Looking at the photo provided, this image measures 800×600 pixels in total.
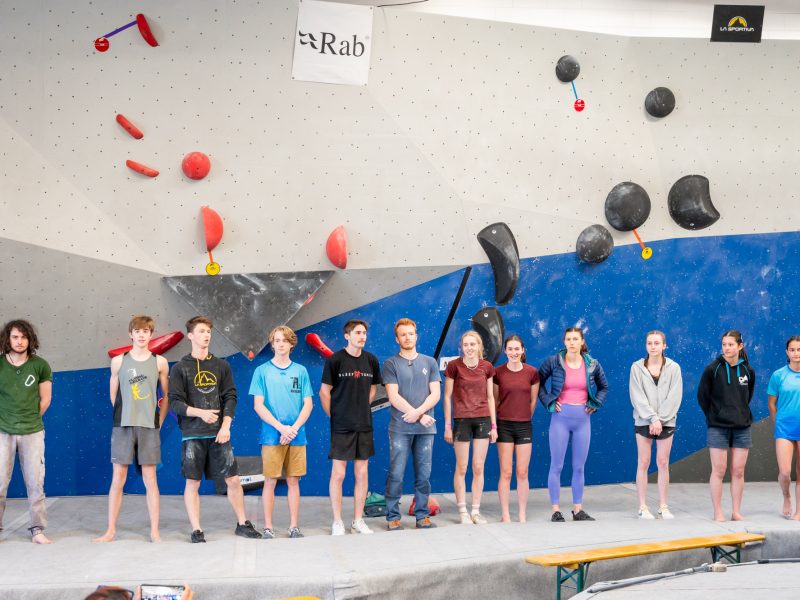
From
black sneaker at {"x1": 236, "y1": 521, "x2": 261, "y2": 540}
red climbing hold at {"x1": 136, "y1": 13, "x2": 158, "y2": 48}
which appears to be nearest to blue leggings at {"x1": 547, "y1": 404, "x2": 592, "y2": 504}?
black sneaker at {"x1": 236, "y1": 521, "x2": 261, "y2": 540}

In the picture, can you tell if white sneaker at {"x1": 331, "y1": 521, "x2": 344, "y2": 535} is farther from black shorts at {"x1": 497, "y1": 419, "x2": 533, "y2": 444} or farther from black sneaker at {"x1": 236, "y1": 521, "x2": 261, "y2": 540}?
black shorts at {"x1": 497, "y1": 419, "x2": 533, "y2": 444}

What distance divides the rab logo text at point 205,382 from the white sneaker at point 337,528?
1171 millimetres

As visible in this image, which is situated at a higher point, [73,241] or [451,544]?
[73,241]

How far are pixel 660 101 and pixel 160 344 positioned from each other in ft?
14.2

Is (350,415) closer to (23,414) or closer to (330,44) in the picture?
(23,414)

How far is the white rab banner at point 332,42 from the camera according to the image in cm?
691

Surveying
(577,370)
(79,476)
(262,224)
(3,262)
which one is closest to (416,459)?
(577,370)

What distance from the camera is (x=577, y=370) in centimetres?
645

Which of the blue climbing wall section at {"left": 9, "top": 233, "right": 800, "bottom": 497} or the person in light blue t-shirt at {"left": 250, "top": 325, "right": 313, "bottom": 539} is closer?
the person in light blue t-shirt at {"left": 250, "top": 325, "right": 313, "bottom": 539}

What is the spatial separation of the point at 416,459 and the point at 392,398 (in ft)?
1.50

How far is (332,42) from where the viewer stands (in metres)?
6.96

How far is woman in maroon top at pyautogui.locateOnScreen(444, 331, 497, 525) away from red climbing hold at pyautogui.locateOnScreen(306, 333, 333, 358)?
3.68 feet

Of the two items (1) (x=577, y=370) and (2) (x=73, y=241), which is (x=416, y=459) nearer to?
(1) (x=577, y=370)

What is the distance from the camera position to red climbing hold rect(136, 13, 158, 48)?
6.66m
